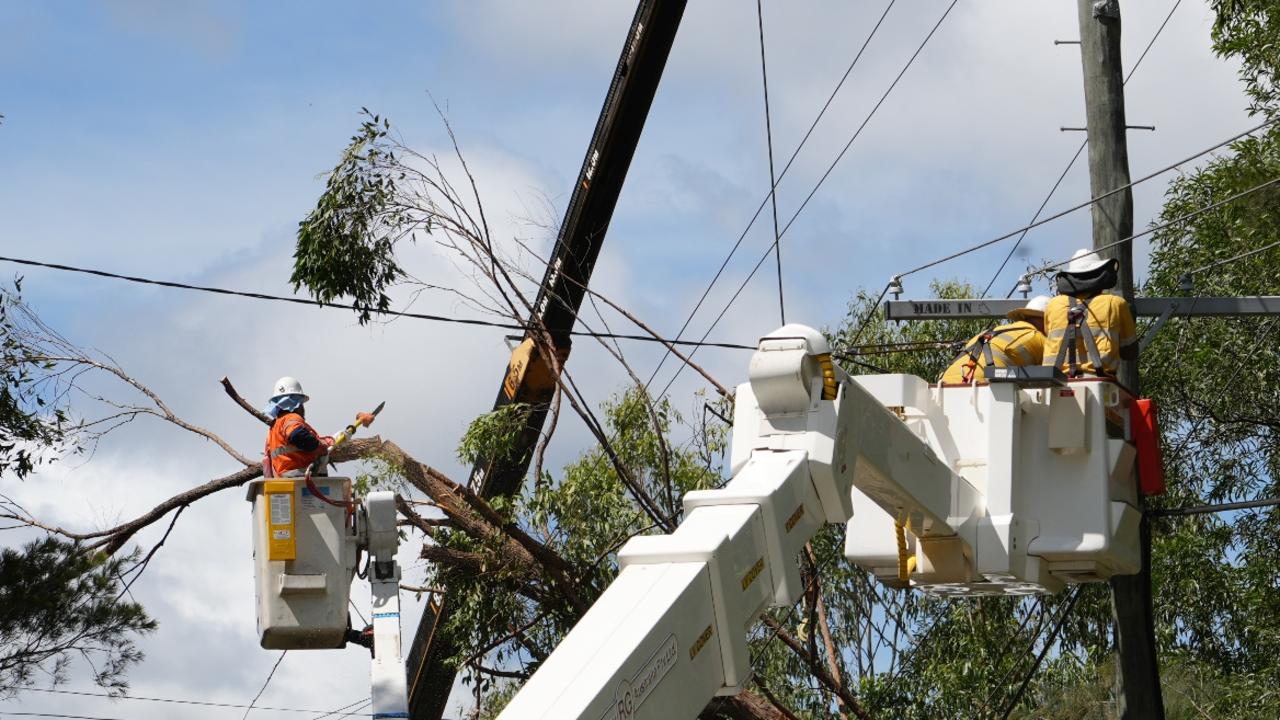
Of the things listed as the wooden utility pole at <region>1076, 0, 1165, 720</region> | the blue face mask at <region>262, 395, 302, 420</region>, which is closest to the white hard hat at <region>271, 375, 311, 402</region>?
the blue face mask at <region>262, 395, 302, 420</region>

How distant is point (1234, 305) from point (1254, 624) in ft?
28.5

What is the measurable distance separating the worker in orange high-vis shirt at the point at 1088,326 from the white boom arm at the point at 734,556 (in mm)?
1739

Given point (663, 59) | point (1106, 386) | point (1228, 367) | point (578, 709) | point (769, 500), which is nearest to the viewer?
point (578, 709)

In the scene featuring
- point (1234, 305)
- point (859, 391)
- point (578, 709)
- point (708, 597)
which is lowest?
point (578, 709)

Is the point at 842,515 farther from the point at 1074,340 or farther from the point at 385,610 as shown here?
the point at 1074,340

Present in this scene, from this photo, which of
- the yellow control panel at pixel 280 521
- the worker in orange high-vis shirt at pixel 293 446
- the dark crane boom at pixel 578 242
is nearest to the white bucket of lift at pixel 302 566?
the yellow control panel at pixel 280 521

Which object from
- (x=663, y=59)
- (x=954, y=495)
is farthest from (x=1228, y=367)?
(x=954, y=495)

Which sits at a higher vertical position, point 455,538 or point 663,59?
point 663,59

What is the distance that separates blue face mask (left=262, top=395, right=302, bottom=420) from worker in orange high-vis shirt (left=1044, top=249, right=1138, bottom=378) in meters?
3.53

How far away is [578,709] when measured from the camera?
556 cm

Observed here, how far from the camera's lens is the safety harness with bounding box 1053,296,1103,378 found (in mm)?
9570

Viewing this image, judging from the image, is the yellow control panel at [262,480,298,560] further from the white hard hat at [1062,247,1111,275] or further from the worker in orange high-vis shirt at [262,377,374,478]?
the white hard hat at [1062,247,1111,275]

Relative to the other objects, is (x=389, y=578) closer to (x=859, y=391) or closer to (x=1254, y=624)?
(x=859, y=391)

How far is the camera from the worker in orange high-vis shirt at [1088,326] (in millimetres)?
9609
